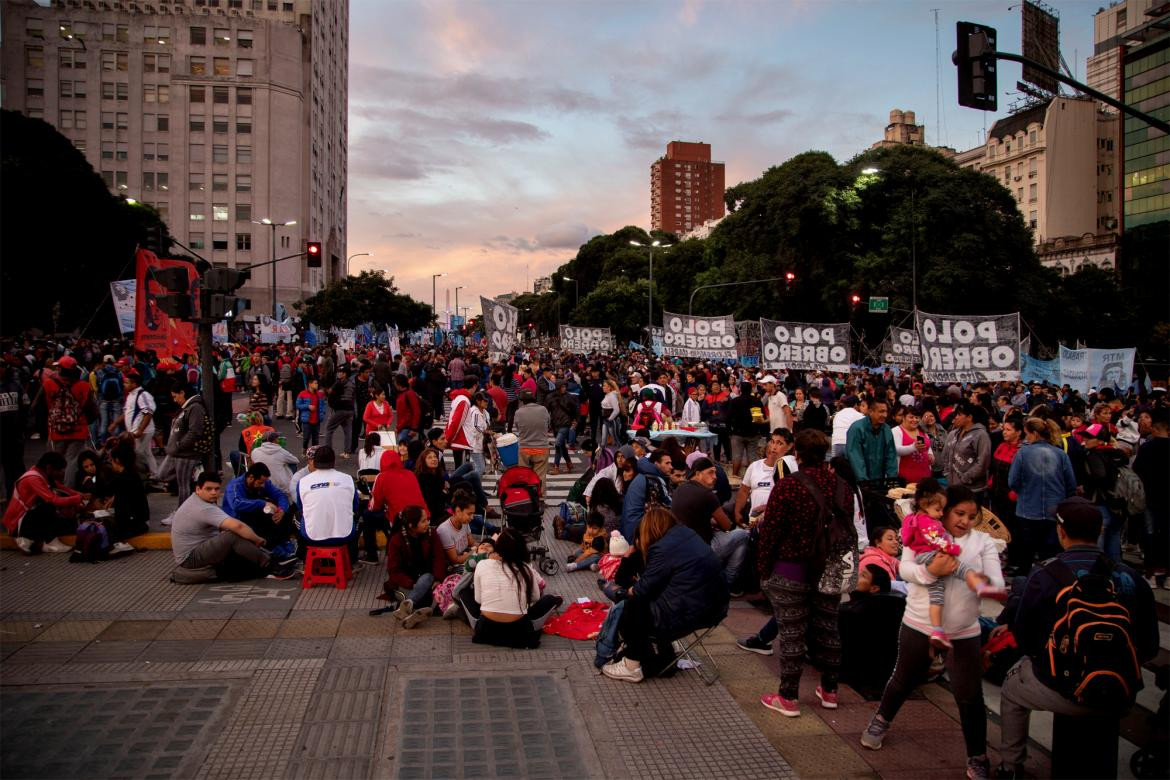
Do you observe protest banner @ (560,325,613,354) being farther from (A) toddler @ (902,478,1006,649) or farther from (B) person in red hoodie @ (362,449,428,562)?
(A) toddler @ (902,478,1006,649)

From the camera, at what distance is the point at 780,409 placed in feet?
47.3

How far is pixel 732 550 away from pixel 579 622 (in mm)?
1721

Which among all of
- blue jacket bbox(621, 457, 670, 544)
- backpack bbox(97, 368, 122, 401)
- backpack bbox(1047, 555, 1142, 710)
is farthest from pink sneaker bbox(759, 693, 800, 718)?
backpack bbox(97, 368, 122, 401)

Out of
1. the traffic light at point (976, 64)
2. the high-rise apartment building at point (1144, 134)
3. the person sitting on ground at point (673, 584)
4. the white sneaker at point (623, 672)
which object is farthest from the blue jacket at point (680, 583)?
the high-rise apartment building at point (1144, 134)

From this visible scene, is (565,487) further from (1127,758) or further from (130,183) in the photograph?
(130,183)

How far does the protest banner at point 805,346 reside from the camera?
2117 centimetres

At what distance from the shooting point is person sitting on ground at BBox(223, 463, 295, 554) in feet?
27.9

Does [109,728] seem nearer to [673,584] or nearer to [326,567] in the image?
[326,567]

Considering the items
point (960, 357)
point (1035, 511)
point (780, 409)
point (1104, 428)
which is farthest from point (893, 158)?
point (1035, 511)

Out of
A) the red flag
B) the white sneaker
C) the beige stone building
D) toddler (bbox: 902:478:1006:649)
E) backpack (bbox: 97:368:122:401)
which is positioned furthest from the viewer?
the beige stone building

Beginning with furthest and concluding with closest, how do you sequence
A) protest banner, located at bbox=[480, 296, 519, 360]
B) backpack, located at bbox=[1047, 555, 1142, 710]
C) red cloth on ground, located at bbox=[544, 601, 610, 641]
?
1. protest banner, located at bbox=[480, 296, 519, 360]
2. red cloth on ground, located at bbox=[544, 601, 610, 641]
3. backpack, located at bbox=[1047, 555, 1142, 710]

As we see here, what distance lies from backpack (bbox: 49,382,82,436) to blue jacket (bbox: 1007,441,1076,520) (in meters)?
12.1

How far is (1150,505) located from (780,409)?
6.32 meters

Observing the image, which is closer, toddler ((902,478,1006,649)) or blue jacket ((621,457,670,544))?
toddler ((902,478,1006,649))
